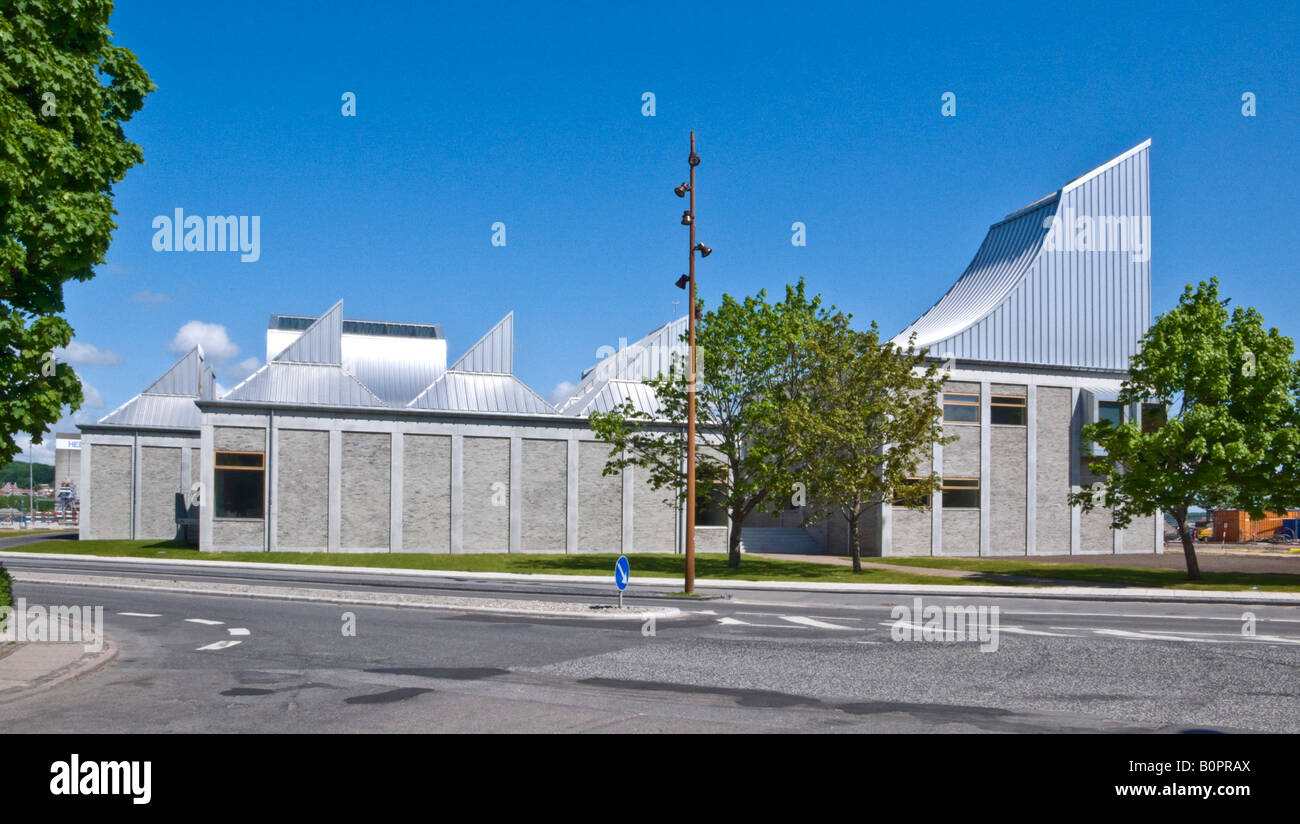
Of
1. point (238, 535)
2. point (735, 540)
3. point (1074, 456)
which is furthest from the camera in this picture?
point (1074, 456)

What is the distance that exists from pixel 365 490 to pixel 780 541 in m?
20.3

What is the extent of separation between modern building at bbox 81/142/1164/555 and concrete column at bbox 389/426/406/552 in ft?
0.21

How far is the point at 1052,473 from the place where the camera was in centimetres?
4800

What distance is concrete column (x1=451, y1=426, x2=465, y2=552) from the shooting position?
4431 cm

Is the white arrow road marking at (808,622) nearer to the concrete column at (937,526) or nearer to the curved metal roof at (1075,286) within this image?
the concrete column at (937,526)

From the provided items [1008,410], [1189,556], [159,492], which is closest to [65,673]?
[1189,556]

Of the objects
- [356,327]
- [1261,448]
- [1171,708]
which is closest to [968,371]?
[1261,448]

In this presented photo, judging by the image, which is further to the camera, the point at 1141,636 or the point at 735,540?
the point at 735,540

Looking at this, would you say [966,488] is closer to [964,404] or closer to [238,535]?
[964,404]

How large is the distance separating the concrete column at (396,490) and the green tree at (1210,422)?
28564 mm

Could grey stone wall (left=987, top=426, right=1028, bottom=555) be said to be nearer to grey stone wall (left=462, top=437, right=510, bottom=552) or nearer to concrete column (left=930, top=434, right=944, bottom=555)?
concrete column (left=930, top=434, right=944, bottom=555)
